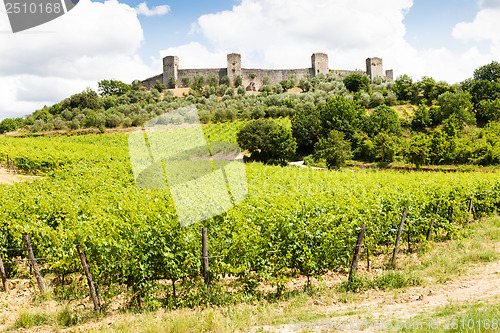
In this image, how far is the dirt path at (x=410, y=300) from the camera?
4809mm

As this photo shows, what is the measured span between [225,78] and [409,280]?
64.4 m

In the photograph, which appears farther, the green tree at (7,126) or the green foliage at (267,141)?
the green tree at (7,126)

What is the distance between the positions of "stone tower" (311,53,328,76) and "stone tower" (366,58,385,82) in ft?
29.1

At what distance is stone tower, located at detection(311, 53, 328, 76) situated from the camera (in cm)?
6906

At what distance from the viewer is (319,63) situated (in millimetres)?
69312

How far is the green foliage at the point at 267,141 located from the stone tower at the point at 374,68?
44434 millimetres

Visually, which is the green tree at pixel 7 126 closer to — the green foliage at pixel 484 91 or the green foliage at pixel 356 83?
the green foliage at pixel 356 83

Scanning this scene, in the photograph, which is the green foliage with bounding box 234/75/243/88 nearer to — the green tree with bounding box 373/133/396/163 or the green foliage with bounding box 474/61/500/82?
the green foliage with bounding box 474/61/500/82

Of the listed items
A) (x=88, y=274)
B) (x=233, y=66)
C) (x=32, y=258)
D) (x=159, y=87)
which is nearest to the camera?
(x=88, y=274)

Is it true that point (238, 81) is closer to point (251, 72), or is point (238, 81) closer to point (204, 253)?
point (251, 72)

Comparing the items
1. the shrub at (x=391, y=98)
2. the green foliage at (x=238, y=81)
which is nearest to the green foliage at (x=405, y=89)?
the shrub at (x=391, y=98)

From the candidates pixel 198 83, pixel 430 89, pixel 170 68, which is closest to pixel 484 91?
pixel 430 89

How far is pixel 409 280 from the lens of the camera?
6.49 m

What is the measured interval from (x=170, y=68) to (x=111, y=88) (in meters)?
12.7
